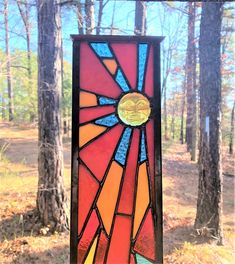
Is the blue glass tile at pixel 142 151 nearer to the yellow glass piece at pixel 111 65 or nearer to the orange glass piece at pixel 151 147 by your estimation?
the orange glass piece at pixel 151 147

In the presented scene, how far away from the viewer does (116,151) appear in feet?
6.57

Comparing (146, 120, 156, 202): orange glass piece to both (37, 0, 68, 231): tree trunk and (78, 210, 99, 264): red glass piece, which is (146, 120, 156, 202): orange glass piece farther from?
(37, 0, 68, 231): tree trunk

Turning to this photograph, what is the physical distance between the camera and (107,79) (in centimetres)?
198

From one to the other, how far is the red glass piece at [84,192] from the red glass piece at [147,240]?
0.41 meters

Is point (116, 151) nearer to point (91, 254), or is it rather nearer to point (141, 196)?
point (141, 196)

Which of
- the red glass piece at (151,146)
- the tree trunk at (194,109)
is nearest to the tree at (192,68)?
the tree trunk at (194,109)

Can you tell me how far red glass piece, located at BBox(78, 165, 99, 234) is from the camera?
1.96 meters

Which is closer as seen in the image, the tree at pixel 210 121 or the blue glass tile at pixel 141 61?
the blue glass tile at pixel 141 61

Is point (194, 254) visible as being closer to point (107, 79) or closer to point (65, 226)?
point (65, 226)

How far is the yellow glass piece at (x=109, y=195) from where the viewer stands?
6.54 ft

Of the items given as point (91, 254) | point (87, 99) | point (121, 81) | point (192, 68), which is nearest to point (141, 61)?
point (121, 81)

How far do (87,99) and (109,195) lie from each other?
0.68m

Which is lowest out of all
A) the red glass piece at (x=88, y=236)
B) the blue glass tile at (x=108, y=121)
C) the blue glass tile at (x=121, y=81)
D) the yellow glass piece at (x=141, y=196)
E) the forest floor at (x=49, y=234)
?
the forest floor at (x=49, y=234)

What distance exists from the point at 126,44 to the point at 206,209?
10.1 ft
